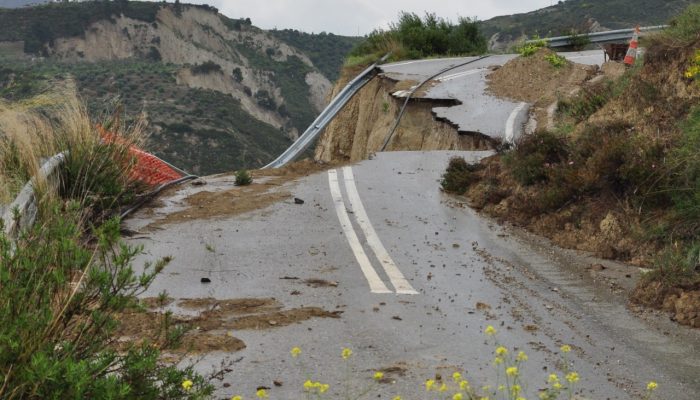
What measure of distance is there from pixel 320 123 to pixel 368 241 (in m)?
12.2

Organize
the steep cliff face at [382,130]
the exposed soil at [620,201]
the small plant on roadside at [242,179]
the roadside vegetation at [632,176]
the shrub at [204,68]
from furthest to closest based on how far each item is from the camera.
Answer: the shrub at [204,68], the steep cliff face at [382,130], the small plant on roadside at [242,179], the roadside vegetation at [632,176], the exposed soil at [620,201]

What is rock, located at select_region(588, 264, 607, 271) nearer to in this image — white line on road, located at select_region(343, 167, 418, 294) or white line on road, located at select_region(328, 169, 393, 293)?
white line on road, located at select_region(343, 167, 418, 294)

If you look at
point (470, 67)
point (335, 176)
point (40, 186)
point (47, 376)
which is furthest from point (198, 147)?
point (47, 376)

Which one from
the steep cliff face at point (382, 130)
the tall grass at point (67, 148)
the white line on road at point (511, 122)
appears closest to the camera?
the tall grass at point (67, 148)

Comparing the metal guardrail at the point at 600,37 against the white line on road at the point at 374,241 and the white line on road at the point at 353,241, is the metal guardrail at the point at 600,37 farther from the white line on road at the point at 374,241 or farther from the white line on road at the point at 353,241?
the white line on road at the point at 353,241

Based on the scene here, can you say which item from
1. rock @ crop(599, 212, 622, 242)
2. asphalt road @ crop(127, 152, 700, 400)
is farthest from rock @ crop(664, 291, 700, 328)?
rock @ crop(599, 212, 622, 242)

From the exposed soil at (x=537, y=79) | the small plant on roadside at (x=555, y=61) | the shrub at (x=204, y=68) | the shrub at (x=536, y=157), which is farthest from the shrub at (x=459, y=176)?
the shrub at (x=204, y=68)

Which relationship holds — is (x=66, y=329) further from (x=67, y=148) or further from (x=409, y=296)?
(x=67, y=148)

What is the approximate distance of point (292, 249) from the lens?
9773 mm

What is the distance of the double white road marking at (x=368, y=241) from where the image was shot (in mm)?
8289

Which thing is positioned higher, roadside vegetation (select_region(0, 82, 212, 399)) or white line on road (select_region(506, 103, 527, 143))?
white line on road (select_region(506, 103, 527, 143))

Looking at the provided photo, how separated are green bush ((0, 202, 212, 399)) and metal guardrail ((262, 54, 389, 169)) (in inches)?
499

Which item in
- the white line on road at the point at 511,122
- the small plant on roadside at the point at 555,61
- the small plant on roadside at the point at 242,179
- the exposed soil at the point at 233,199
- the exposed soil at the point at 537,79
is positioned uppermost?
the small plant on roadside at the point at 555,61

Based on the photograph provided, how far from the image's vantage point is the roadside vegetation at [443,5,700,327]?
890 cm
